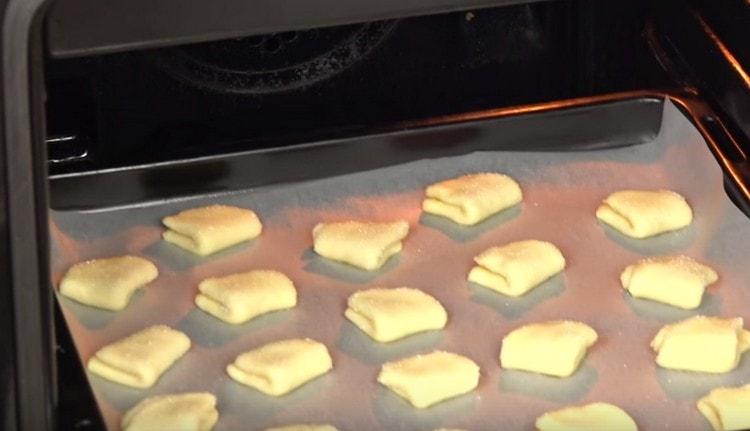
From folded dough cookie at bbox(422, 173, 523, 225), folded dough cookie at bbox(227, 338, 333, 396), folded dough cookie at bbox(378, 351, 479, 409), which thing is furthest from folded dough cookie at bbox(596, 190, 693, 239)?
folded dough cookie at bbox(227, 338, 333, 396)

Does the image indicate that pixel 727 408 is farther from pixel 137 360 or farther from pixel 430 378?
pixel 137 360

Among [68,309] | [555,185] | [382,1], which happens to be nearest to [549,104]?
[555,185]

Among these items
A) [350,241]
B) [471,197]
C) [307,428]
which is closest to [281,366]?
[307,428]

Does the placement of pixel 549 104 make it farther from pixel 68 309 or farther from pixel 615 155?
pixel 68 309

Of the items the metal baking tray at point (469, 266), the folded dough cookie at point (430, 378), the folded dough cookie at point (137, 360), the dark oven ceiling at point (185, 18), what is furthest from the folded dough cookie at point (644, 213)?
the dark oven ceiling at point (185, 18)

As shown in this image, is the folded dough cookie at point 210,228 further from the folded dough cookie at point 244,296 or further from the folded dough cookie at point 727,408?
the folded dough cookie at point 727,408

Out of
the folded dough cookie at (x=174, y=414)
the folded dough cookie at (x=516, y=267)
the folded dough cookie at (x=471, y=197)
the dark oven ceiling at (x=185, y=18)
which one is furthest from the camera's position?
the folded dough cookie at (x=471, y=197)

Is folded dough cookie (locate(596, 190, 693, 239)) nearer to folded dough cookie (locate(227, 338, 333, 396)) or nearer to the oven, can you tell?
the oven

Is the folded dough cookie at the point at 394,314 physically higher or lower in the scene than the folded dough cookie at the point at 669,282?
lower
